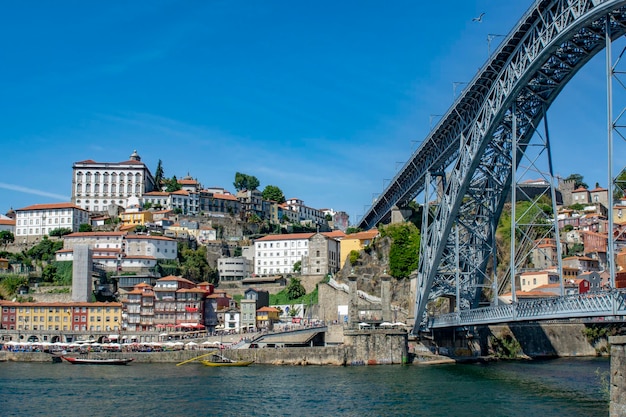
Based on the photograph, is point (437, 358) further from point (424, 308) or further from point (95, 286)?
point (95, 286)

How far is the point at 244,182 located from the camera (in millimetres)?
102750

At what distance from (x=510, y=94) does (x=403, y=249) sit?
1002 inches

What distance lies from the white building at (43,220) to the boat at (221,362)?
42267 millimetres

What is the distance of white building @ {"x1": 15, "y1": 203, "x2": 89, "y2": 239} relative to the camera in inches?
3248

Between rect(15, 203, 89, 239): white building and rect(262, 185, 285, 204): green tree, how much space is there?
2821 cm

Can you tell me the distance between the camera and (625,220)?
66.6m

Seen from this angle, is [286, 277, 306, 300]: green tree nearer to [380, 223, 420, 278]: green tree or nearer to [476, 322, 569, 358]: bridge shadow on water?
[380, 223, 420, 278]: green tree

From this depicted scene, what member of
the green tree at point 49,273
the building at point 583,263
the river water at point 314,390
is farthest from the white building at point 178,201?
the river water at point 314,390

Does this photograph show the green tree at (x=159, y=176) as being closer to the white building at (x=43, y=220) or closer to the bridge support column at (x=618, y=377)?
the white building at (x=43, y=220)

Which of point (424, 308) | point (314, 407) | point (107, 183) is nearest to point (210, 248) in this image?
point (107, 183)

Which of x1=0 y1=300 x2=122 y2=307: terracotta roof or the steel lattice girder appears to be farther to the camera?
x1=0 y1=300 x2=122 y2=307: terracotta roof

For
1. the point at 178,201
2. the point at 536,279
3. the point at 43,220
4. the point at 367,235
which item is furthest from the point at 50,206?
the point at 536,279

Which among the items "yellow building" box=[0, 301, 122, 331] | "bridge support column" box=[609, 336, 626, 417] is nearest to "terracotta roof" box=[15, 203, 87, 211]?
"yellow building" box=[0, 301, 122, 331]

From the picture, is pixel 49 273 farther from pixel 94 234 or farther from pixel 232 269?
pixel 232 269
